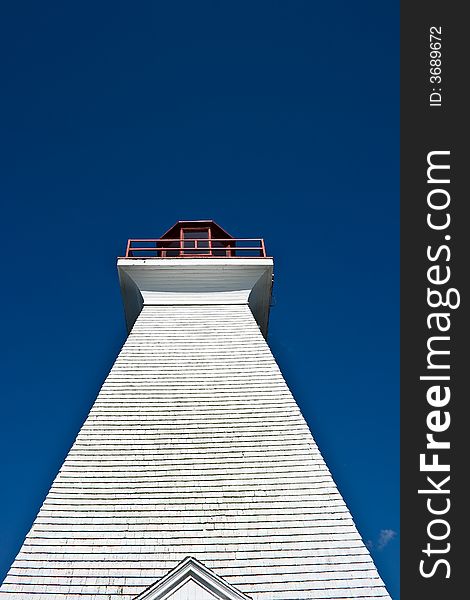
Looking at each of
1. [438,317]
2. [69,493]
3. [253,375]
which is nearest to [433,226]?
[438,317]

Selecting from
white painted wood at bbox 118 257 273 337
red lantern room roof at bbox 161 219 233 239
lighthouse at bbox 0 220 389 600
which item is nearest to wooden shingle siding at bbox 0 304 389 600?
lighthouse at bbox 0 220 389 600

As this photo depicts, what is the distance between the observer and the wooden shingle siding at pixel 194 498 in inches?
271

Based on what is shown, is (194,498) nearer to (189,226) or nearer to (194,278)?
(194,278)

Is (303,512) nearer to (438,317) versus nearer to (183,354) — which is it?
(438,317)

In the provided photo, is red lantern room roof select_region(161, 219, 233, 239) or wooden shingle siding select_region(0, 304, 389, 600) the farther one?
red lantern room roof select_region(161, 219, 233, 239)

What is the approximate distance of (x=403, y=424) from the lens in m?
8.27

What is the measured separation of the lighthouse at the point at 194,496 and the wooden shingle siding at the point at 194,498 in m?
0.02

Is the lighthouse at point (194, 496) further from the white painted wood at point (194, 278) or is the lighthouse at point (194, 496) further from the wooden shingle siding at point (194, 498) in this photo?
the white painted wood at point (194, 278)

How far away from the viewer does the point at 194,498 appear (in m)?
8.02

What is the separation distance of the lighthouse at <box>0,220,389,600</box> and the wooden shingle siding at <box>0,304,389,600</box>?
18 mm

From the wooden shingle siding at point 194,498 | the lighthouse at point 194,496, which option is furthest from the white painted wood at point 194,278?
the wooden shingle siding at point 194,498

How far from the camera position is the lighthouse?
22.4ft

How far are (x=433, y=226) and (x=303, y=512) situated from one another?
16.1ft

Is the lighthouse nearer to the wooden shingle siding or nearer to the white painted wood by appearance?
the wooden shingle siding
